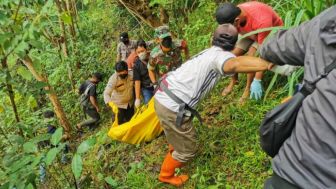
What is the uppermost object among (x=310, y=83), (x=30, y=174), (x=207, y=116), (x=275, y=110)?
(x=310, y=83)

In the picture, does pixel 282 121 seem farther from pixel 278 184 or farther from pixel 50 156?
pixel 50 156

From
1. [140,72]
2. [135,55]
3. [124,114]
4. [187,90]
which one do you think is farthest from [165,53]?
[187,90]

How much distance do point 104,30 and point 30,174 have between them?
7.91 metres

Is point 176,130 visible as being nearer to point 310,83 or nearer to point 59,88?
point 310,83

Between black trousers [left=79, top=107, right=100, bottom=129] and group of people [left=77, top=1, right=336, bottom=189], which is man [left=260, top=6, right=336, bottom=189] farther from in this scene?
black trousers [left=79, top=107, right=100, bottom=129]

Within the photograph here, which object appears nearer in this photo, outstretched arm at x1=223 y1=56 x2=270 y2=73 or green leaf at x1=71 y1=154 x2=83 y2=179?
green leaf at x1=71 y1=154 x2=83 y2=179

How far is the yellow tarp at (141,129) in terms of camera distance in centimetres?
493

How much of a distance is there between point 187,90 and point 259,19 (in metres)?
1.17

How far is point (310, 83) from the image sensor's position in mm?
1825

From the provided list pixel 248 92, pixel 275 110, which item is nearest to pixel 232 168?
pixel 248 92

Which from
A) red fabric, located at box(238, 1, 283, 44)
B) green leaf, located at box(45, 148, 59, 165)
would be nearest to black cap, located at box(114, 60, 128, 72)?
red fabric, located at box(238, 1, 283, 44)

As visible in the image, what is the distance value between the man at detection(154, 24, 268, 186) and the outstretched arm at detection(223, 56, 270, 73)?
7 centimetres

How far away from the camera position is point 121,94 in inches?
243

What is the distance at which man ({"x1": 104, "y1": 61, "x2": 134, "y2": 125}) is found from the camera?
6.11m
